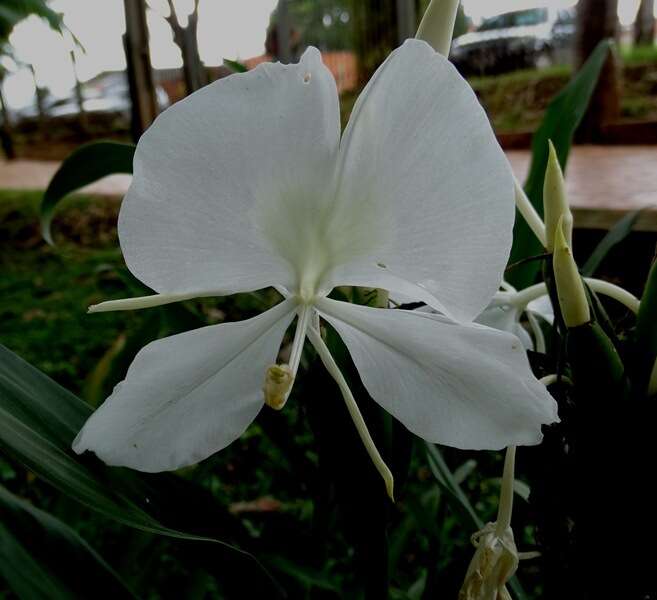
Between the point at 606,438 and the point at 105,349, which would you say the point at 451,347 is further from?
the point at 105,349

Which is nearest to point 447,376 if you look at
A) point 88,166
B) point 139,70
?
point 88,166

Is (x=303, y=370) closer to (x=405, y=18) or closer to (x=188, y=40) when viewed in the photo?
(x=188, y=40)

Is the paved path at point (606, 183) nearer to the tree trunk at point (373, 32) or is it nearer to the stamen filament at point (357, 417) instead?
the stamen filament at point (357, 417)

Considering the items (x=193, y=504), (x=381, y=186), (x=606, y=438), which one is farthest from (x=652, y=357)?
(x=193, y=504)

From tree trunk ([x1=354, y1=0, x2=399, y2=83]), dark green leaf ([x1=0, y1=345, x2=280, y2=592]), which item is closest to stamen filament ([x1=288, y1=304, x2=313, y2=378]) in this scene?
dark green leaf ([x1=0, y1=345, x2=280, y2=592])

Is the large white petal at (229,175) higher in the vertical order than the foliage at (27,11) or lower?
lower

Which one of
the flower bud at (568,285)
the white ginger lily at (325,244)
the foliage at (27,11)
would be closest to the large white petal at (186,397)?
the white ginger lily at (325,244)

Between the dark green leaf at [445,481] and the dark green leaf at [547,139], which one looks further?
the dark green leaf at [547,139]

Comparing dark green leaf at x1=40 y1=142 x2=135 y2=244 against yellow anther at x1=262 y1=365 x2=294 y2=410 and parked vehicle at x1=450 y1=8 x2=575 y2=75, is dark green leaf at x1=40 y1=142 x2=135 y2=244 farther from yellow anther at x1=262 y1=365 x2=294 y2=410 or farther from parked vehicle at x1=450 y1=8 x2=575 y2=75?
parked vehicle at x1=450 y1=8 x2=575 y2=75
